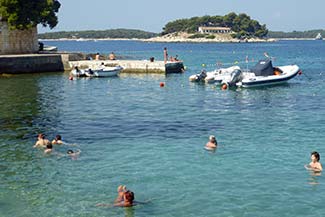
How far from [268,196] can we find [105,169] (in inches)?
218

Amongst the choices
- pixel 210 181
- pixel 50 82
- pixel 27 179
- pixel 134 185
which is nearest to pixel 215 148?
pixel 210 181

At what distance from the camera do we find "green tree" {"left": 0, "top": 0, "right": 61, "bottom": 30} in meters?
51.9

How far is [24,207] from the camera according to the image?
13023mm

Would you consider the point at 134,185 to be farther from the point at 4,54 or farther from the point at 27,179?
the point at 4,54

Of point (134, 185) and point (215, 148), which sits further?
point (215, 148)

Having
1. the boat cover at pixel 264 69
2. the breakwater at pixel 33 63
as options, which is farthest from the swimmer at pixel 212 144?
the breakwater at pixel 33 63

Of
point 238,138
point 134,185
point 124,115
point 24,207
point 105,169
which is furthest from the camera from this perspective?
point 124,115

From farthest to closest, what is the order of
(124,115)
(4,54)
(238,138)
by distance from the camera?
(4,54) < (124,115) < (238,138)

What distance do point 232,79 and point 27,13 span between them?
2634 centimetres

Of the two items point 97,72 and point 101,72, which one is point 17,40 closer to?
point 97,72

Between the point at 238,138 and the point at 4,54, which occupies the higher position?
the point at 4,54

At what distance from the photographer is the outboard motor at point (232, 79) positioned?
39.6 m

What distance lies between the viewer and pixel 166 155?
17.8 m

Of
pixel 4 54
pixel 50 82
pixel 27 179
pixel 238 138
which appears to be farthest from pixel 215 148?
pixel 4 54
